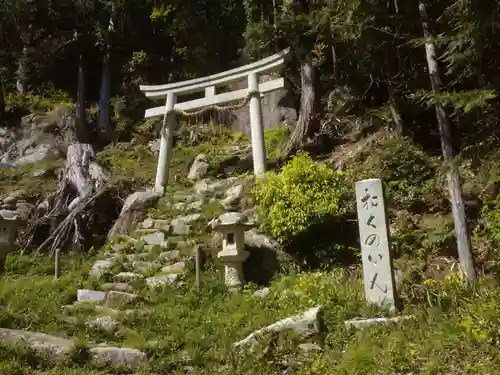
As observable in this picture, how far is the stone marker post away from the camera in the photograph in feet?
22.5

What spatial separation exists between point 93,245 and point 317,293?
6592mm

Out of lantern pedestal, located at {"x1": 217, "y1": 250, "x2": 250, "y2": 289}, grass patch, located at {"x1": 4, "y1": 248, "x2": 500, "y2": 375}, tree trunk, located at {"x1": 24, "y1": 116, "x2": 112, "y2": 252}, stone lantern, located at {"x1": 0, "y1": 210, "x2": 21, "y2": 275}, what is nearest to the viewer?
grass patch, located at {"x1": 4, "y1": 248, "x2": 500, "y2": 375}

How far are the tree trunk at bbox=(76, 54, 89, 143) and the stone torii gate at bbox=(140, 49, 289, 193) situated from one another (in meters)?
6.84

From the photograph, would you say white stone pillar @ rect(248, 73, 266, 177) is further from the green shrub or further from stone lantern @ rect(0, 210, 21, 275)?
stone lantern @ rect(0, 210, 21, 275)

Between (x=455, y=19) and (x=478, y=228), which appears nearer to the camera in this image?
(x=455, y=19)

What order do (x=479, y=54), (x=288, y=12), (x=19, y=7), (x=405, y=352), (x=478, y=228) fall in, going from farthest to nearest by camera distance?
(x=19, y=7) → (x=288, y=12) → (x=478, y=228) → (x=479, y=54) → (x=405, y=352)

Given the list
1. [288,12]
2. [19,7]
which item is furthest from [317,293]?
[19,7]

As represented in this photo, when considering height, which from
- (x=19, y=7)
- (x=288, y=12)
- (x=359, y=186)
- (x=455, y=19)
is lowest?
(x=359, y=186)

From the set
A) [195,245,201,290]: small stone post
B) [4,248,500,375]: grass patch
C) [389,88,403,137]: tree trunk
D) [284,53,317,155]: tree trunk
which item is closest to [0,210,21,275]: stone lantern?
[4,248,500,375]: grass patch

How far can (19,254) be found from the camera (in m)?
11.8

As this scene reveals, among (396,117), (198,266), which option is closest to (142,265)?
(198,266)

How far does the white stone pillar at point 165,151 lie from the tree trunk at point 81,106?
736 centimetres

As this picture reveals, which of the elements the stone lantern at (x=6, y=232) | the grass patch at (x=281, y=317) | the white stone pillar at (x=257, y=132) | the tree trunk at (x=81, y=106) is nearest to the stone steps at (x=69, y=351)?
the grass patch at (x=281, y=317)

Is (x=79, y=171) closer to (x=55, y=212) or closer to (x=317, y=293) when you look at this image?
(x=55, y=212)
